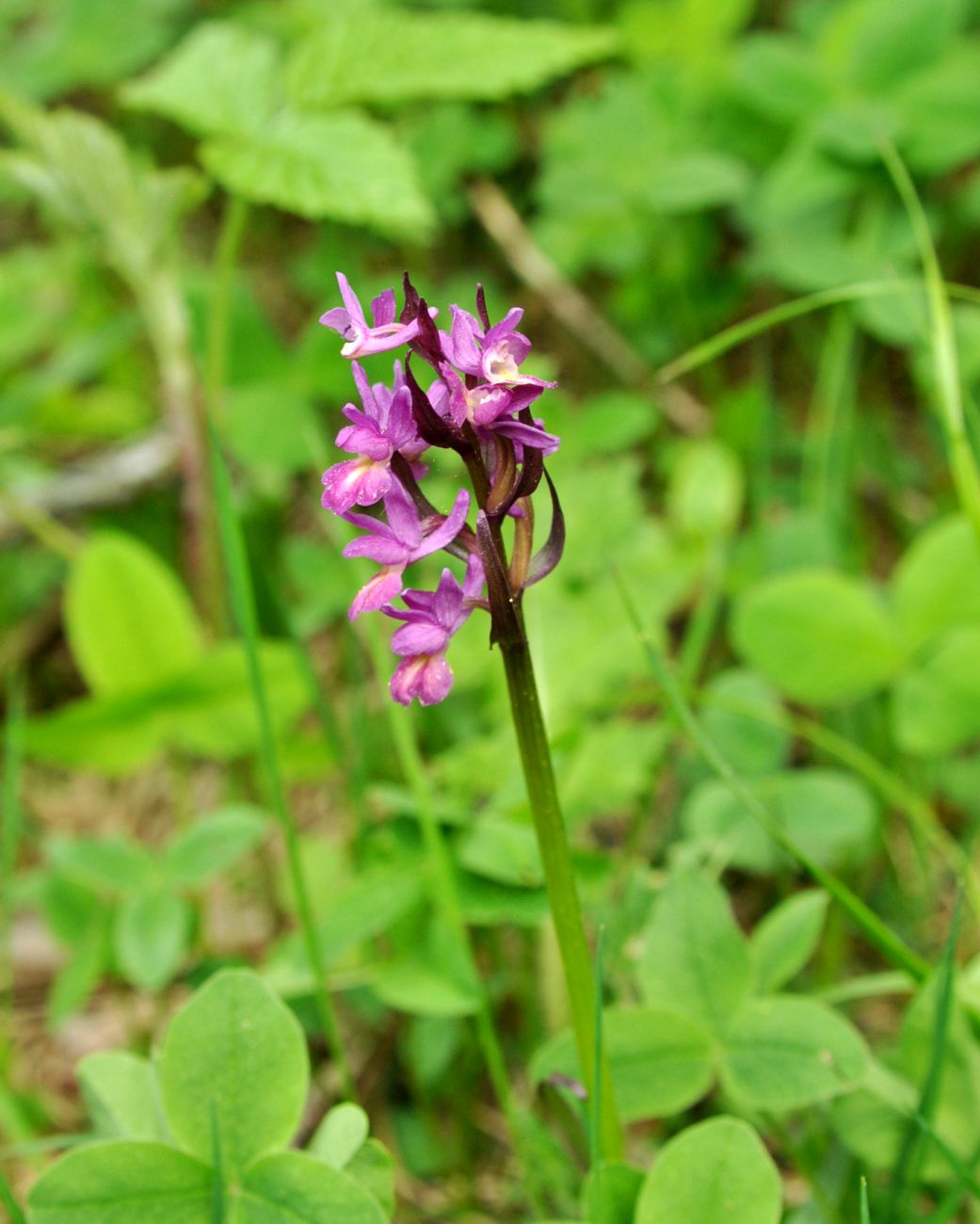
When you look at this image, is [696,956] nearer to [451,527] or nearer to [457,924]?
[457,924]

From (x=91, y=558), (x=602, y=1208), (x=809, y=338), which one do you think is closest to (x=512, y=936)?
(x=602, y=1208)

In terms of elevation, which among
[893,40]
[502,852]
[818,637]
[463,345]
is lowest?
[502,852]

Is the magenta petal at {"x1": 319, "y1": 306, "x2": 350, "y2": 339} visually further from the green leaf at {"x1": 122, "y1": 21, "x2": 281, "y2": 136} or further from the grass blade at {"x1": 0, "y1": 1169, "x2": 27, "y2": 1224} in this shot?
the green leaf at {"x1": 122, "y1": 21, "x2": 281, "y2": 136}

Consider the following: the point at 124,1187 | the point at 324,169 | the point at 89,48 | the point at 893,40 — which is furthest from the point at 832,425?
the point at 89,48

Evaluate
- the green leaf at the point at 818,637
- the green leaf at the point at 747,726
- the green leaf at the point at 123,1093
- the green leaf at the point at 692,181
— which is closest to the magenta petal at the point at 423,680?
the green leaf at the point at 123,1093

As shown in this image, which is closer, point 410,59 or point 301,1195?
point 301,1195

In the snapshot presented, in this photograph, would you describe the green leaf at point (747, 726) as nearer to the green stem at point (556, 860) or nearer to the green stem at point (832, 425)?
the green stem at point (832, 425)

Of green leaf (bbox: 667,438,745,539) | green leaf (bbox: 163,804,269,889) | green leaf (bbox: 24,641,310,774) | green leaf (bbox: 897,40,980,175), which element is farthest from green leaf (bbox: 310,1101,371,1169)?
A: green leaf (bbox: 897,40,980,175)
